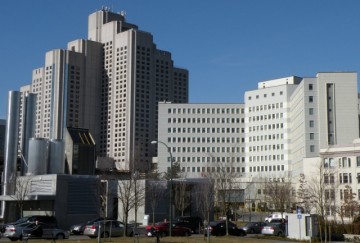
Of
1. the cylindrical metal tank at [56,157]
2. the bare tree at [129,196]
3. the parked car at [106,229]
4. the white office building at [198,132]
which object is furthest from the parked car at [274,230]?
the white office building at [198,132]

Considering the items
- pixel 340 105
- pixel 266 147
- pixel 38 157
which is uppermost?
pixel 340 105

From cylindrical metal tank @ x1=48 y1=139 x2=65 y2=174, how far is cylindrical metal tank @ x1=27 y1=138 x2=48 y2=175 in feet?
3.46

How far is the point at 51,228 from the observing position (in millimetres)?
41688

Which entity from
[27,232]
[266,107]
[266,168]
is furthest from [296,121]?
[27,232]

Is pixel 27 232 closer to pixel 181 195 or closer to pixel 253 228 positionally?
pixel 253 228

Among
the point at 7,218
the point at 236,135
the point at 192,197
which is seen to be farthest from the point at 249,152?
Result: the point at 7,218

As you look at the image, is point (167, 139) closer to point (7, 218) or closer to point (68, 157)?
point (68, 157)

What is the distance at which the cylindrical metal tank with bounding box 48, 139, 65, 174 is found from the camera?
269 feet

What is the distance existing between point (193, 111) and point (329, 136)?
65.1 m

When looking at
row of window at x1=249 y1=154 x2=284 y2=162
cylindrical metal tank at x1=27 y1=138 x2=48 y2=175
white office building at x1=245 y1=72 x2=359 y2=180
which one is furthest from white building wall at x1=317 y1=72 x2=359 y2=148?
cylindrical metal tank at x1=27 y1=138 x2=48 y2=175

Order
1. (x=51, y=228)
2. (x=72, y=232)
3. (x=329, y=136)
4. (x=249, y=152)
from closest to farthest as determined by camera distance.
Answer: (x=51, y=228)
(x=72, y=232)
(x=329, y=136)
(x=249, y=152)

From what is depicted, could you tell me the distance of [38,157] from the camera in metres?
80.5

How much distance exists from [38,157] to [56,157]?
3.20 meters

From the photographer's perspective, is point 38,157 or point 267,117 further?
point 267,117
